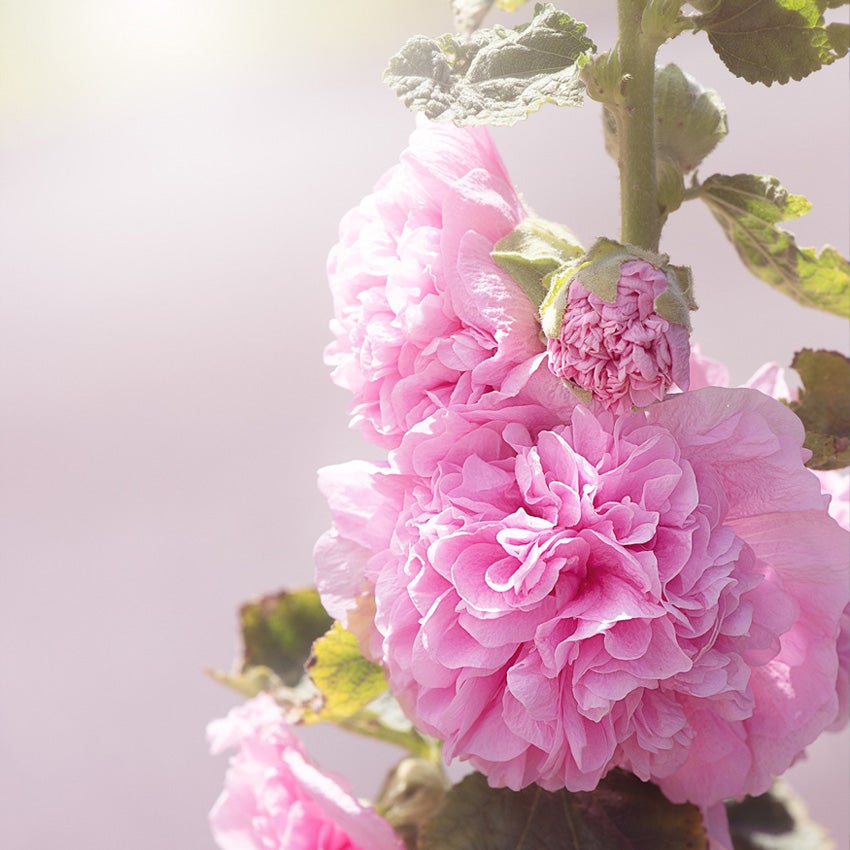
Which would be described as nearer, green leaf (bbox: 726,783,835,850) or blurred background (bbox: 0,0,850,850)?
green leaf (bbox: 726,783,835,850)

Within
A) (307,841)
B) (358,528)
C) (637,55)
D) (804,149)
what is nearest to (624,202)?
(637,55)

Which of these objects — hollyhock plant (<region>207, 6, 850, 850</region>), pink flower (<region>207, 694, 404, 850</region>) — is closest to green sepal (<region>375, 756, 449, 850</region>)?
pink flower (<region>207, 694, 404, 850</region>)

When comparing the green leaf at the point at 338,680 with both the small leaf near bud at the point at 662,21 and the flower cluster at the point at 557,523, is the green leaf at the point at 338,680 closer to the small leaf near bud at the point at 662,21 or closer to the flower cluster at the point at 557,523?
the flower cluster at the point at 557,523

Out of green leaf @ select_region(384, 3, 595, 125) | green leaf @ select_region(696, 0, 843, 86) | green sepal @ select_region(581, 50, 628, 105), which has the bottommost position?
green leaf @ select_region(696, 0, 843, 86)

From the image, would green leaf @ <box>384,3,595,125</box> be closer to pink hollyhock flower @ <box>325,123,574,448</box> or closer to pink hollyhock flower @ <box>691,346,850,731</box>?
pink hollyhock flower @ <box>325,123,574,448</box>

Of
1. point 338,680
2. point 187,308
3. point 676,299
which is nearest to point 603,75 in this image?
point 676,299

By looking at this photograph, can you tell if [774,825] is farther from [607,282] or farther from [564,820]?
[607,282]

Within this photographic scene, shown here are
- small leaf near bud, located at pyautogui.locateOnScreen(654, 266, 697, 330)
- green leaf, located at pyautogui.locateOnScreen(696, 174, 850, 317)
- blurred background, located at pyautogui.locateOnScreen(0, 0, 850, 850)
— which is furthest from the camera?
blurred background, located at pyautogui.locateOnScreen(0, 0, 850, 850)

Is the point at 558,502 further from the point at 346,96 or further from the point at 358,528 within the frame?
the point at 346,96
